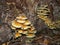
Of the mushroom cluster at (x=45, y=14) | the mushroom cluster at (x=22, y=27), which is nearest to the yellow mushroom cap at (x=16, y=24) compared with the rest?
the mushroom cluster at (x=22, y=27)

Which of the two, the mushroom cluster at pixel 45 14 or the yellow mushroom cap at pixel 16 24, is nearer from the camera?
the yellow mushroom cap at pixel 16 24

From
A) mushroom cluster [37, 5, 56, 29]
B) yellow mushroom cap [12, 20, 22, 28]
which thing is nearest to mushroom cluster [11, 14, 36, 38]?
yellow mushroom cap [12, 20, 22, 28]

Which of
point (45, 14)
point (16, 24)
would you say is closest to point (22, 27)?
point (16, 24)

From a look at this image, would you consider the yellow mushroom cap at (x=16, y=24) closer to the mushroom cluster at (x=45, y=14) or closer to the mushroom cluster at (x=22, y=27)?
the mushroom cluster at (x=22, y=27)

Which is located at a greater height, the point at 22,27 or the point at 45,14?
the point at 45,14

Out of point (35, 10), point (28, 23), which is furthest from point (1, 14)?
point (35, 10)

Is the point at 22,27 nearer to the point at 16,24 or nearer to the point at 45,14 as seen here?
the point at 16,24
